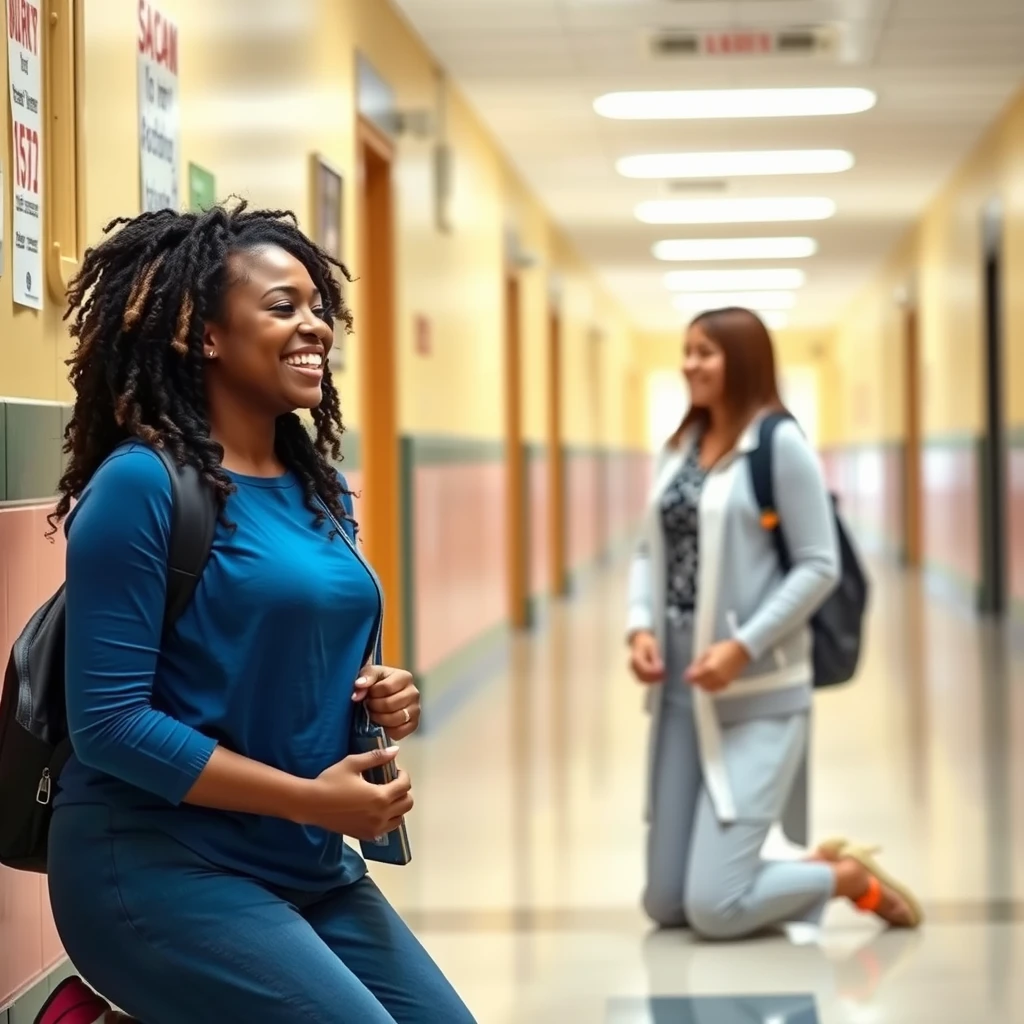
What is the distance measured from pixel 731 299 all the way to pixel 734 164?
10.4 m

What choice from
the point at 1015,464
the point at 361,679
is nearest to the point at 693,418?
the point at 361,679

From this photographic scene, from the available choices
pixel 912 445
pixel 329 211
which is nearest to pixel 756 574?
pixel 329 211

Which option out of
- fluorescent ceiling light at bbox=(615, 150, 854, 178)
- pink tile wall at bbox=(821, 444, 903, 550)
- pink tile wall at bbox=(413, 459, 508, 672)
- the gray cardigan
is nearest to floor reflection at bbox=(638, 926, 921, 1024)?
the gray cardigan

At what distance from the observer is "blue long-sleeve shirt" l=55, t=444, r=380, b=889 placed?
6.18 feet

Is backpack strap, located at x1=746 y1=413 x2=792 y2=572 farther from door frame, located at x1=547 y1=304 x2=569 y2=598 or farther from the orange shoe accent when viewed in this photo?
door frame, located at x1=547 y1=304 x2=569 y2=598

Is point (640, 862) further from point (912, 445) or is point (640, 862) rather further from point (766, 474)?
point (912, 445)

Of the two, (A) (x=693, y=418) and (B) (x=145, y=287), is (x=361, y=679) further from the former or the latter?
(A) (x=693, y=418)

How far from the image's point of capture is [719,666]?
152 inches

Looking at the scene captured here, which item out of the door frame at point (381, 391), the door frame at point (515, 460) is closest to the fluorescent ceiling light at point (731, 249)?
the door frame at point (515, 460)

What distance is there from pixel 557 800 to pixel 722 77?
14.3ft

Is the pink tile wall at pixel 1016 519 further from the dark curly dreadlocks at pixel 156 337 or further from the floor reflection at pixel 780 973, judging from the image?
the dark curly dreadlocks at pixel 156 337

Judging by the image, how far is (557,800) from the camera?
19.2 feet

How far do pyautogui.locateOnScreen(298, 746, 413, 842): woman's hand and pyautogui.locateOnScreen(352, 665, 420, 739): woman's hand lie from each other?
90 mm

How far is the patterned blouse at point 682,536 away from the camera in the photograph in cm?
407
